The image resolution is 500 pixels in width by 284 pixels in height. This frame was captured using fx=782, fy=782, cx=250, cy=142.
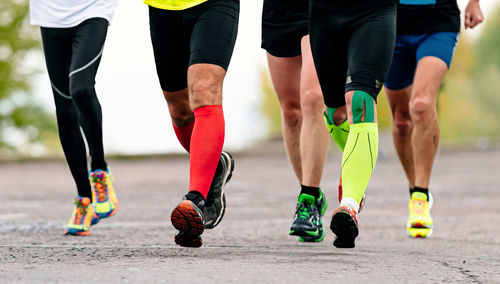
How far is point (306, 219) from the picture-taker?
14.9 feet

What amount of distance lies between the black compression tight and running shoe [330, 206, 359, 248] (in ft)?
6.69

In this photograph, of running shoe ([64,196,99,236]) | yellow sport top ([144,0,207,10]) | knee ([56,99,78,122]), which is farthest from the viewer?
knee ([56,99,78,122])

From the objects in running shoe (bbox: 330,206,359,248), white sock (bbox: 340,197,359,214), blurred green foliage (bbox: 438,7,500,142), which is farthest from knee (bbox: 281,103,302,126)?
blurred green foliage (bbox: 438,7,500,142)

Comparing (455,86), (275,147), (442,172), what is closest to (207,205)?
(442,172)

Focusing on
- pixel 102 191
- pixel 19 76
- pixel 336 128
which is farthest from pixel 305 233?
pixel 19 76

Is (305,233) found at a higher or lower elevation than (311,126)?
lower

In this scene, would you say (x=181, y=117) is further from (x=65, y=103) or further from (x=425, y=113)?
(x=425, y=113)

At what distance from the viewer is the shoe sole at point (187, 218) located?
343cm

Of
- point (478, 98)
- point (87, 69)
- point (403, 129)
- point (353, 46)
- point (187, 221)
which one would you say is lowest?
point (187, 221)

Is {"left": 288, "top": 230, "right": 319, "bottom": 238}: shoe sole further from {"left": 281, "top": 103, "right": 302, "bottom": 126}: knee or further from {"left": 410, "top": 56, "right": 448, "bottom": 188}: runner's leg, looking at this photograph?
{"left": 410, "top": 56, "right": 448, "bottom": 188}: runner's leg

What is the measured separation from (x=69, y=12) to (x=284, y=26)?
1351 millimetres

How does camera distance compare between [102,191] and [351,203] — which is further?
[102,191]

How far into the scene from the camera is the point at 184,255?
3449mm

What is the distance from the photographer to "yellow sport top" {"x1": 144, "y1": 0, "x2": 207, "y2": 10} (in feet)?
12.7
